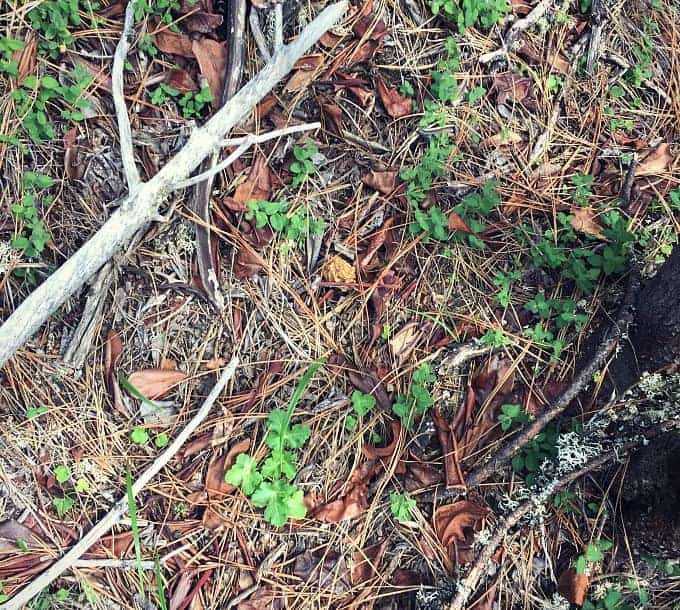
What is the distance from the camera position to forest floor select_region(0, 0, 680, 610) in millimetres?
2004

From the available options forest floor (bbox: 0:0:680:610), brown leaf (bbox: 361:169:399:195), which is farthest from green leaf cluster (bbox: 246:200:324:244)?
brown leaf (bbox: 361:169:399:195)

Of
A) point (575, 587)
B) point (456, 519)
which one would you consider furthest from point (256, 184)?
point (575, 587)

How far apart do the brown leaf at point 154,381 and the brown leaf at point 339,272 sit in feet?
2.24

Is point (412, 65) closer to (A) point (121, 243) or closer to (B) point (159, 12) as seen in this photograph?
(B) point (159, 12)

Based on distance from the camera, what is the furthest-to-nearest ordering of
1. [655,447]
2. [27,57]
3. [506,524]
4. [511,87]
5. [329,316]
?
[511,87] → [329,316] → [27,57] → [506,524] → [655,447]

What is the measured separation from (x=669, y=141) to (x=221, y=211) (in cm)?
195

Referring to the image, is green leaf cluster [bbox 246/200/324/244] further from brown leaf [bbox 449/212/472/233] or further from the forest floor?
brown leaf [bbox 449/212/472/233]

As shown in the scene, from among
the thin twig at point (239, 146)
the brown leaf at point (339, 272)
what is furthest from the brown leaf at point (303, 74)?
the brown leaf at point (339, 272)

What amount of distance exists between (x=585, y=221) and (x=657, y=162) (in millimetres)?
453

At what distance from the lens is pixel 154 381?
2.08 meters

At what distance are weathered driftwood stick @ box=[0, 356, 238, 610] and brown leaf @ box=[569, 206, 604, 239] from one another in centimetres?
147

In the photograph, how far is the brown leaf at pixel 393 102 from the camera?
2.25m

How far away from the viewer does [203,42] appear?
213 cm

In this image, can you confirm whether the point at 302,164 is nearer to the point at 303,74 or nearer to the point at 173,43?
the point at 303,74
